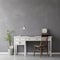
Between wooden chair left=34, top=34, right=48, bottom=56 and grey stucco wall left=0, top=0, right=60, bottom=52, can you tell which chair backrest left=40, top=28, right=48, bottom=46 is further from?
grey stucco wall left=0, top=0, right=60, bottom=52

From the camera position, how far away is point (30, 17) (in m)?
8.95

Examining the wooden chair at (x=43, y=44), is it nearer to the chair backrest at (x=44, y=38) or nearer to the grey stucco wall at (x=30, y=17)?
the chair backrest at (x=44, y=38)

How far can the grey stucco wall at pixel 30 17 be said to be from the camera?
349 inches

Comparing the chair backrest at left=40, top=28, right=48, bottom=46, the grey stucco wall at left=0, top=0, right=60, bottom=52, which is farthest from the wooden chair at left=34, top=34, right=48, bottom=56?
the grey stucco wall at left=0, top=0, right=60, bottom=52

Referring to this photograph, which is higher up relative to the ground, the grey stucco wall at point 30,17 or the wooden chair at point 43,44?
the grey stucco wall at point 30,17

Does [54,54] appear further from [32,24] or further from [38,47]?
[32,24]

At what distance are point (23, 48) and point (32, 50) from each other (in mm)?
426

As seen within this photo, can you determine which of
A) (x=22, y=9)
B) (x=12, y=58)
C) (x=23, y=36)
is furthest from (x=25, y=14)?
(x=12, y=58)

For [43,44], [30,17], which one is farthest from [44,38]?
[30,17]

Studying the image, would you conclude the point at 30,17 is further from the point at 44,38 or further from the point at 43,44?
the point at 43,44

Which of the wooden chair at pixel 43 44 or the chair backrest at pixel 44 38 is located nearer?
the wooden chair at pixel 43 44

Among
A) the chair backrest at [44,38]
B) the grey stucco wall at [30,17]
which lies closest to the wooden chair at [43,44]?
the chair backrest at [44,38]

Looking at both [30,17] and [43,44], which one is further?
[30,17]

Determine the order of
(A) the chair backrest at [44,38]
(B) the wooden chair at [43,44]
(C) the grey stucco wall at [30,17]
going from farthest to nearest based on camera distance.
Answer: (C) the grey stucco wall at [30,17] < (A) the chair backrest at [44,38] < (B) the wooden chair at [43,44]
